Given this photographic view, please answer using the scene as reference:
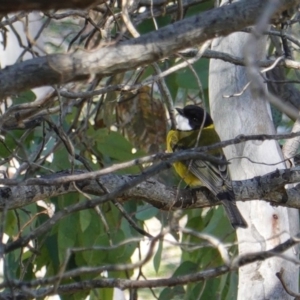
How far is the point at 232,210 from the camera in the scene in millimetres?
2975

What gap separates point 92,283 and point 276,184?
107 centimetres

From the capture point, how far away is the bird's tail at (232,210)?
2.79m

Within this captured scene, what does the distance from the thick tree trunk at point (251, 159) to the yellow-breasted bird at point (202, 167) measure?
81 mm

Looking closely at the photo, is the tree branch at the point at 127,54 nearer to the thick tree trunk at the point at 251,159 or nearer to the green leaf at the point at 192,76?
the thick tree trunk at the point at 251,159

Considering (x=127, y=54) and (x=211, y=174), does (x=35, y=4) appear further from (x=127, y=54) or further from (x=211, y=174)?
(x=211, y=174)

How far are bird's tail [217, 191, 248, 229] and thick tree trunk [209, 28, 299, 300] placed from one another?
79 millimetres

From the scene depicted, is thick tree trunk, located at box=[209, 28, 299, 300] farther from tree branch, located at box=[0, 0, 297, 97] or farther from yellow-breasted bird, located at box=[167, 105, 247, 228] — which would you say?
tree branch, located at box=[0, 0, 297, 97]

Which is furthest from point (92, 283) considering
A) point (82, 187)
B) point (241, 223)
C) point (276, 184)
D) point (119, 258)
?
point (119, 258)

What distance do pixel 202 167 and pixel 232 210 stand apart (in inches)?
26.0

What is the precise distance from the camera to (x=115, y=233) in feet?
10.5

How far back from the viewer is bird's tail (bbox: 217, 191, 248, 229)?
→ 2.79 meters

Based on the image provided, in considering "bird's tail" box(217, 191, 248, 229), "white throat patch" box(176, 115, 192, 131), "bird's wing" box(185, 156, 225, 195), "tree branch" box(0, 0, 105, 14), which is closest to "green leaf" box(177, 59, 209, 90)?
"bird's wing" box(185, 156, 225, 195)

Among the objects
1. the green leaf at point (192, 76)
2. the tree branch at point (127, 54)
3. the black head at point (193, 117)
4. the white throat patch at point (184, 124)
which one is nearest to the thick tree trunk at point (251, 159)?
the green leaf at point (192, 76)

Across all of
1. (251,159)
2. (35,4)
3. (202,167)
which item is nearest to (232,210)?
(251,159)
